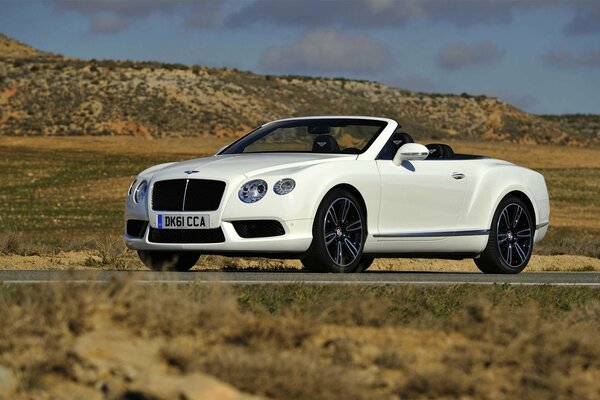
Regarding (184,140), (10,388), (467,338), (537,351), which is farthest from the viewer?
(184,140)

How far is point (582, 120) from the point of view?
148m

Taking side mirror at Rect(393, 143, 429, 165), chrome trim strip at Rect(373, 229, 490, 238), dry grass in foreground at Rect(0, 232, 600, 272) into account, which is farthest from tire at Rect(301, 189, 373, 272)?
dry grass in foreground at Rect(0, 232, 600, 272)

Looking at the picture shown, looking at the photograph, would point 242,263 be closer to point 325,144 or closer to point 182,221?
point 325,144

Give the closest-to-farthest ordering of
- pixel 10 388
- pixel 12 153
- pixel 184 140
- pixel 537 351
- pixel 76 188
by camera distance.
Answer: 1. pixel 10 388
2. pixel 537 351
3. pixel 76 188
4. pixel 12 153
5. pixel 184 140

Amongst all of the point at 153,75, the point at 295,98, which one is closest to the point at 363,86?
the point at 295,98

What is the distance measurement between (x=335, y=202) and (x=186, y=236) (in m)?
1.44

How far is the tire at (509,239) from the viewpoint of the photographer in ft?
47.9

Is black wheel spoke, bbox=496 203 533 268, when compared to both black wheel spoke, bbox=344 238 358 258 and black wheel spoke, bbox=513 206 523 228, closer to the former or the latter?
black wheel spoke, bbox=513 206 523 228

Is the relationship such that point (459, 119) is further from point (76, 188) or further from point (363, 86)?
point (76, 188)

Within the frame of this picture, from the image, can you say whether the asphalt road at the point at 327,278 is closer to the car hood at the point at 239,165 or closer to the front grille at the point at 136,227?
the front grille at the point at 136,227

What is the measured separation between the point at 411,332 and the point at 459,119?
108197 mm

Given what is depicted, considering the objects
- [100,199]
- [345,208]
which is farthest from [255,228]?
[100,199]

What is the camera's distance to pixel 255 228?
12.5m

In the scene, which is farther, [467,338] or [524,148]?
[524,148]
